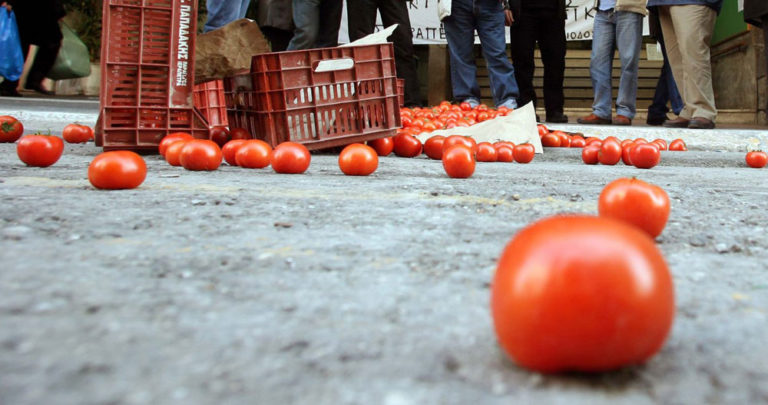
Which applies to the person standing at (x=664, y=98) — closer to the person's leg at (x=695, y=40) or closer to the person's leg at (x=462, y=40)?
the person's leg at (x=695, y=40)

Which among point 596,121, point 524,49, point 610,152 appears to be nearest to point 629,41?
point 596,121

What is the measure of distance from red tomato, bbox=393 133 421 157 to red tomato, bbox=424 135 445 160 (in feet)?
0.45

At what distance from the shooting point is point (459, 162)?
298 centimetres

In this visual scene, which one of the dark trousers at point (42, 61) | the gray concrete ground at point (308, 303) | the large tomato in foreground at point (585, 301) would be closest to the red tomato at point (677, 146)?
the gray concrete ground at point (308, 303)

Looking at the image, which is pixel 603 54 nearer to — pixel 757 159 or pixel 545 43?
pixel 545 43

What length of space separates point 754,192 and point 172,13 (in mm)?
3169

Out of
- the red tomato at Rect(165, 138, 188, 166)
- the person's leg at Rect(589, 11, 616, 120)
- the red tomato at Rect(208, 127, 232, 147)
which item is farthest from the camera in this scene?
the person's leg at Rect(589, 11, 616, 120)

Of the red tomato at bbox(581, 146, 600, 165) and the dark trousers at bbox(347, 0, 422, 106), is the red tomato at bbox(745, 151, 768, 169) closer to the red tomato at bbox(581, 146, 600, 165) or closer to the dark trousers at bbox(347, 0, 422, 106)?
the red tomato at bbox(581, 146, 600, 165)

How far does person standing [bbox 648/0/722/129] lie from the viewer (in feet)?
18.6

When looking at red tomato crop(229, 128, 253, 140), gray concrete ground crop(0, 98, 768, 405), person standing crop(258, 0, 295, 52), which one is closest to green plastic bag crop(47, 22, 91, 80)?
person standing crop(258, 0, 295, 52)

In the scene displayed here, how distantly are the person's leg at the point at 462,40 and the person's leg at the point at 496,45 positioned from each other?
0.12m

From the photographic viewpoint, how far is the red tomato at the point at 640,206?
1581 millimetres

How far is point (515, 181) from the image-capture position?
2.95 meters

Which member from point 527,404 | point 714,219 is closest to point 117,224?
point 527,404
